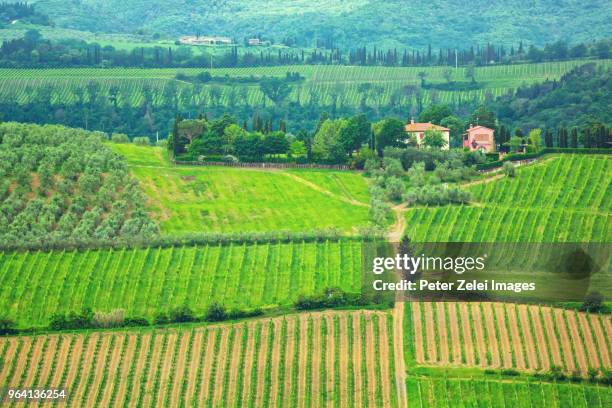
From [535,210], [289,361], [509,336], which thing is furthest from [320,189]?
[289,361]

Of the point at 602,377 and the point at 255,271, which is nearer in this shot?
the point at 602,377

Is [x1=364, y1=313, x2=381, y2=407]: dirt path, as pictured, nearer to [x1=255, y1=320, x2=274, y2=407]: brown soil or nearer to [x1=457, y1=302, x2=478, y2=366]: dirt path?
[x1=457, y1=302, x2=478, y2=366]: dirt path

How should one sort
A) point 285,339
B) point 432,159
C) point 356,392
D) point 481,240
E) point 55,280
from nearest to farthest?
point 356,392, point 285,339, point 55,280, point 481,240, point 432,159

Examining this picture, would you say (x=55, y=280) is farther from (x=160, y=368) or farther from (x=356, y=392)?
(x=356, y=392)

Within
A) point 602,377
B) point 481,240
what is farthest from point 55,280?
point 602,377

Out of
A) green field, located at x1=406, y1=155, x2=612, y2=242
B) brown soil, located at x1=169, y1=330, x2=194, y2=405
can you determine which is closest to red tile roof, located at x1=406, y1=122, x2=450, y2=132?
green field, located at x1=406, y1=155, x2=612, y2=242

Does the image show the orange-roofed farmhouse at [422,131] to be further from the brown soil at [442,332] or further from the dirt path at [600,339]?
the dirt path at [600,339]

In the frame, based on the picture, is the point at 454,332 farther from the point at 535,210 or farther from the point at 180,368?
the point at 535,210
